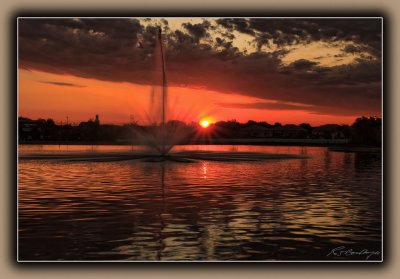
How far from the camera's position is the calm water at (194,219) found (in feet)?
36.4

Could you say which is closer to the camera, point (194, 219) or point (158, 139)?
point (194, 219)

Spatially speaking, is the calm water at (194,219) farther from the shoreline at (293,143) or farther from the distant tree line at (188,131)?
the shoreline at (293,143)

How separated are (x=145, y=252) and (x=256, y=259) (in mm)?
2281

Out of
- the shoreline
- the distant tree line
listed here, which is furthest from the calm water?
the shoreline

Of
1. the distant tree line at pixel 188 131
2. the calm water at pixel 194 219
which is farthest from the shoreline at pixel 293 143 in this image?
the calm water at pixel 194 219

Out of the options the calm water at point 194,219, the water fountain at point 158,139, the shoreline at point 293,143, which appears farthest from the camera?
the shoreline at point 293,143

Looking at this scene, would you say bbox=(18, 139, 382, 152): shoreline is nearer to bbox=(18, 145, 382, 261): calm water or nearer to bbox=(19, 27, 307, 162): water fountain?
bbox=(19, 27, 307, 162): water fountain

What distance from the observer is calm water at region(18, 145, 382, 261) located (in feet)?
36.4

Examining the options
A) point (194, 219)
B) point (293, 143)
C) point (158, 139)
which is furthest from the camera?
point (293, 143)

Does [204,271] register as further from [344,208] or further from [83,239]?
[344,208]

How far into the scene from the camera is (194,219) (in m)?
14.4

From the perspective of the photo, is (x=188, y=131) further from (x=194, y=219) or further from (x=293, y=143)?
(x=293, y=143)

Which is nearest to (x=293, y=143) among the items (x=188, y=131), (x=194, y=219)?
(x=188, y=131)

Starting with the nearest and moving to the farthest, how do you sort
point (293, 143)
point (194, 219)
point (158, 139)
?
point (194, 219) < point (158, 139) < point (293, 143)
